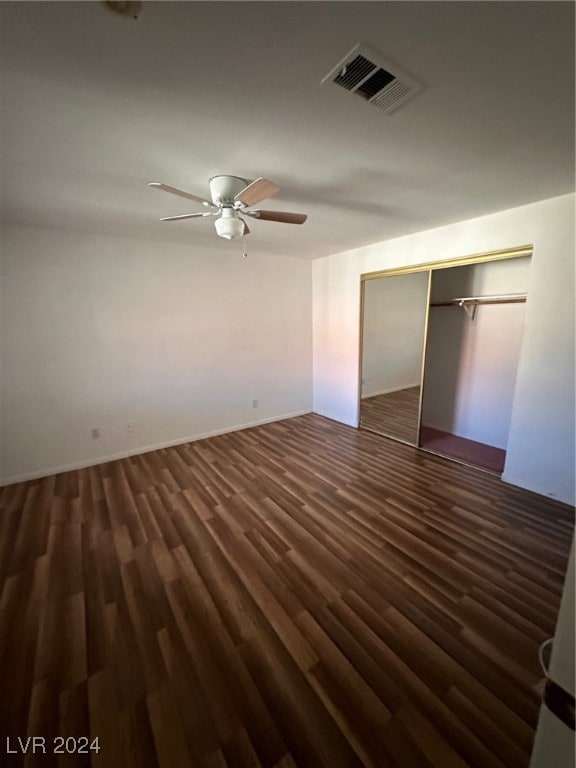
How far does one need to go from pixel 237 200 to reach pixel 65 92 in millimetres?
866

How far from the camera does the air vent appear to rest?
108 cm

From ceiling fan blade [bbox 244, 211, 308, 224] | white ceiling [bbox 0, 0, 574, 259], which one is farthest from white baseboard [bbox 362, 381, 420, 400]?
ceiling fan blade [bbox 244, 211, 308, 224]

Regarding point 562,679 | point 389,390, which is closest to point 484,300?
point 389,390

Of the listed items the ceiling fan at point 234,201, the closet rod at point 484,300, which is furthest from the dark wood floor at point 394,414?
the ceiling fan at point 234,201

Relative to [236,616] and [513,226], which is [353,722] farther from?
[513,226]

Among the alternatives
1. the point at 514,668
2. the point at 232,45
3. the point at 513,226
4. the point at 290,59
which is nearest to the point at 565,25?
the point at 290,59

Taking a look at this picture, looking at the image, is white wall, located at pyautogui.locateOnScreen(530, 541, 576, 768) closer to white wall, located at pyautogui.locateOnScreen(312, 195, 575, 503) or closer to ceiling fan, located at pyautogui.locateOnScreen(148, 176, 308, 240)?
ceiling fan, located at pyautogui.locateOnScreen(148, 176, 308, 240)

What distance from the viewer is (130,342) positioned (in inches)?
138

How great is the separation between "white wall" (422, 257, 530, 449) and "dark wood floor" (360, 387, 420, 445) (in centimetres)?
41

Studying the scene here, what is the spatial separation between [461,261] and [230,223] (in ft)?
7.79

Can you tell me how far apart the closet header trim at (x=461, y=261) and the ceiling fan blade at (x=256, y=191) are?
88.1 inches

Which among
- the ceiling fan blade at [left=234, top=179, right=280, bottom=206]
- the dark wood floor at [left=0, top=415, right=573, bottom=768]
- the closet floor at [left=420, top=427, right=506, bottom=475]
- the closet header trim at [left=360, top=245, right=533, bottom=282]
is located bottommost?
the closet floor at [left=420, top=427, right=506, bottom=475]

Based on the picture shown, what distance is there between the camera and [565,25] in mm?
953

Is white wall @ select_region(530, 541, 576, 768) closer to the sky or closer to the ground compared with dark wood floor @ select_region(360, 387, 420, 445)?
closer to the sky
